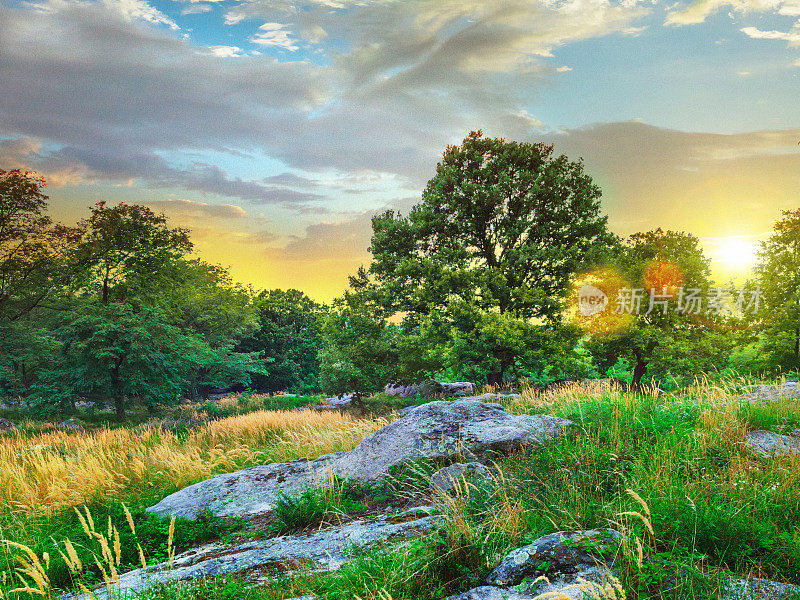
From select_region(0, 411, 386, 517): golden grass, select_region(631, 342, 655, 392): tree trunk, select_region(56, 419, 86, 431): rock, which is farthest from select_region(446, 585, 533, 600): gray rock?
select_region(631, 342, 655, 392): tree trunk

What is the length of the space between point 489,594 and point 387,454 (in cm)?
434

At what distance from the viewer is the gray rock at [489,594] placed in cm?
307

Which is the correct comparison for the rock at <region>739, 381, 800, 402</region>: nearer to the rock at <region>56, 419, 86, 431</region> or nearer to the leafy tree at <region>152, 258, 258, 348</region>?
the rock at <region>56, 419, 86, 431</region>

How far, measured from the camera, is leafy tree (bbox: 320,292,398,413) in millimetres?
22391

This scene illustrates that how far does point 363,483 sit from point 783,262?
3196 centimetres

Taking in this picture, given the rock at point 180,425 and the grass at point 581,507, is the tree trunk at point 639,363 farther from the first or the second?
the rock at point 180,425

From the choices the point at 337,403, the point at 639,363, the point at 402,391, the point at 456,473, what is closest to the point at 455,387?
the point at 402,391

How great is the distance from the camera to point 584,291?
23375mm

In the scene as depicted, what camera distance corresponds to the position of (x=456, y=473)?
607 centimetres

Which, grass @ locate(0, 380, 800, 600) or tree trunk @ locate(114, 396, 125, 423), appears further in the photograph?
tree trunk @ locate(114, 396, 125, 423)

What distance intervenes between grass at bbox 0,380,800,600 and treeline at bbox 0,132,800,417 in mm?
12376

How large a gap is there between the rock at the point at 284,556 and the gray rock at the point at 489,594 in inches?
46.3

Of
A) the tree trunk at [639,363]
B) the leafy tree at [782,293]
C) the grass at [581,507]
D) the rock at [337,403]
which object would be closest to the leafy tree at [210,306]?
the rock at [337,403]

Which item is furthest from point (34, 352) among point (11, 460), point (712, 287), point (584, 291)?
point (712, 287)
